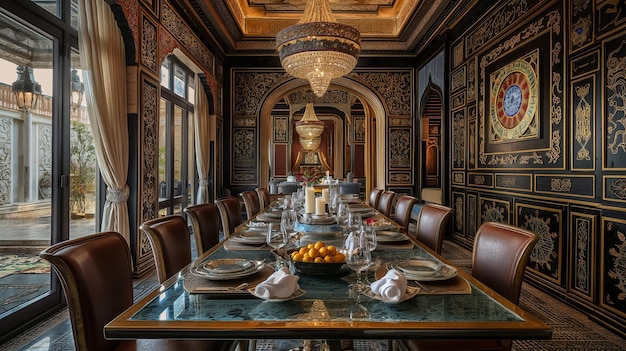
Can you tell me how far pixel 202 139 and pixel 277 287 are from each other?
16.0 feet

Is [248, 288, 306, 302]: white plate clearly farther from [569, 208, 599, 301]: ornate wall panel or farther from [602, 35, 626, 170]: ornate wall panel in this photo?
[569, 208, 599, 301]: ornate wall panel

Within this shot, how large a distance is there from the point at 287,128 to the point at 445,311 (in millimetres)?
12469

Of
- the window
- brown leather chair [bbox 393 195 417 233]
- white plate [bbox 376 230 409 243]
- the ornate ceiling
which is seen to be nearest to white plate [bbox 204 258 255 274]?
white plate [bbox 376 230 409 243]

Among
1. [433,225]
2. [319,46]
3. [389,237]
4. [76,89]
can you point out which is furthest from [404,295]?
[76,89]

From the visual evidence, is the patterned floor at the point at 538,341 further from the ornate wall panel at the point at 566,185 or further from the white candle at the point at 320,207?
the ornate wall panel at the point at 566,185

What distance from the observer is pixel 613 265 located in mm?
2424

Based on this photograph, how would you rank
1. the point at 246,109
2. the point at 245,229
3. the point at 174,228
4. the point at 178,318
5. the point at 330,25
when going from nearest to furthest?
the point at 178,318, the point at 174,228, the point at 245,229, the point at 330,25, the point at 246,109

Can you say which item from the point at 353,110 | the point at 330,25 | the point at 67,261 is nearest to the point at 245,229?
the point at 67,261

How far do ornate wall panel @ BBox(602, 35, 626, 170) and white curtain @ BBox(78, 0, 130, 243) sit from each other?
12.1ft

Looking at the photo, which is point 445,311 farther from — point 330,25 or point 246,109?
point 246,109

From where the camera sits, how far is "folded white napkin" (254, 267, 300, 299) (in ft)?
3.30

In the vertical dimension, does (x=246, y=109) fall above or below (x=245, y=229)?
above

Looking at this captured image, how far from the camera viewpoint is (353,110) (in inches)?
472

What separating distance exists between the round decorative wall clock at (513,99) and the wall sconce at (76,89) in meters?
3.90
